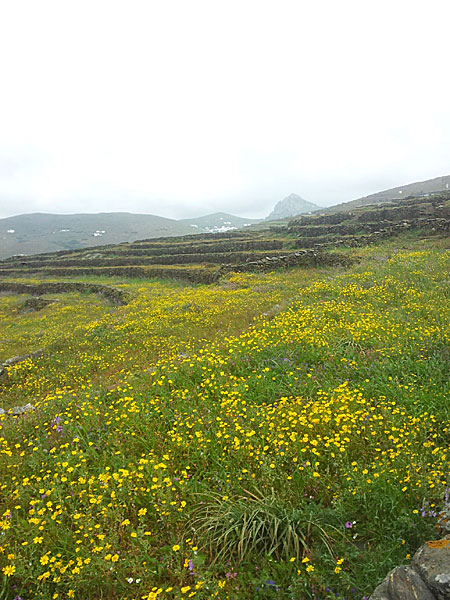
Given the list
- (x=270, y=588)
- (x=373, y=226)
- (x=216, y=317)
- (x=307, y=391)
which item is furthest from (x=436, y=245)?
(x=270, y=588)

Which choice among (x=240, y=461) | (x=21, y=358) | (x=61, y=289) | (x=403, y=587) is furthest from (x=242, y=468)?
(x=61, y=289)

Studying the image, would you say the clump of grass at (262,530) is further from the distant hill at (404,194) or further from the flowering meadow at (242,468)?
the distant hill at (404,194)

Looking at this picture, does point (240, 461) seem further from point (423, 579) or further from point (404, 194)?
point (404, 194)

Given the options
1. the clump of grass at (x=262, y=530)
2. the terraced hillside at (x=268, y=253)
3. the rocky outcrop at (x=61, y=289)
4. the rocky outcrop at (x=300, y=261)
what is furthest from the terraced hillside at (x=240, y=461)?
the rocky outcrop at (x=61, y=289)

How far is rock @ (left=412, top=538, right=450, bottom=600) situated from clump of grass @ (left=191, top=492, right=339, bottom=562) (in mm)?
931

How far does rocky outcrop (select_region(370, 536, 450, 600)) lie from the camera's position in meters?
2.67

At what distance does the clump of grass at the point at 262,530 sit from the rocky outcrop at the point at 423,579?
74cm

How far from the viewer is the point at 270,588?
3.34m

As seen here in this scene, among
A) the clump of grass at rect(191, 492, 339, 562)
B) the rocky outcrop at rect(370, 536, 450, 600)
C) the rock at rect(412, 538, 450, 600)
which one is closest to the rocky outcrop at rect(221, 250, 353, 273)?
the clump of grass at rect(191, 492, 339, 562)

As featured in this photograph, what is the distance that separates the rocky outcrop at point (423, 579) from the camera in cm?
267

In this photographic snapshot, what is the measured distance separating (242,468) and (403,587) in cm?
252

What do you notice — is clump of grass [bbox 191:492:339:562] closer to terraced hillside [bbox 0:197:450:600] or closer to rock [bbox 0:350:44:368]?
terraced hillside [bbox 0:197:450:600]

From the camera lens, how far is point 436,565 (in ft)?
9.25

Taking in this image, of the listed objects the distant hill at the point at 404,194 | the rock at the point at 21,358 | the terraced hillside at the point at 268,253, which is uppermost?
the distant hill at the point at 404,194
